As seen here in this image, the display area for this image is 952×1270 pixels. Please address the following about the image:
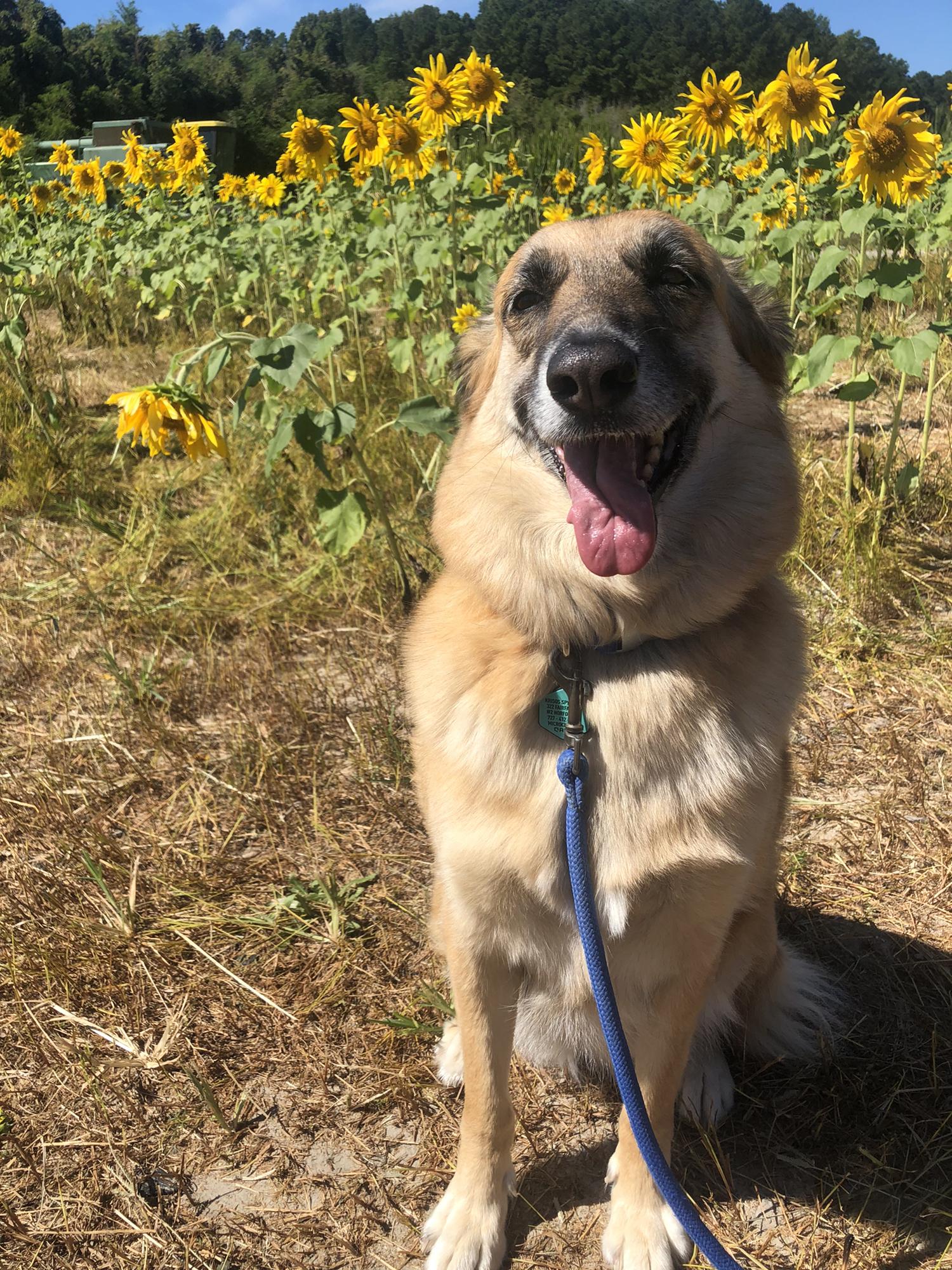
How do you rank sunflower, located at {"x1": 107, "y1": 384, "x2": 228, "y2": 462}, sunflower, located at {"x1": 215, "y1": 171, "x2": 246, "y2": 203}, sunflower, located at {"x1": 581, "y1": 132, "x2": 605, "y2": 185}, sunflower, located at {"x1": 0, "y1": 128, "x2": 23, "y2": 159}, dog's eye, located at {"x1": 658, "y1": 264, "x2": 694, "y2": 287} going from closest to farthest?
1. dog's eye, located at {"x1": 658, "y1": 264, "x2": 694, "y2": 287}
2. sunflower, located at {"x1": 107, "y1": 384, "x2": 228, "y2": 462}
3. sunflower, located at {"x1": 581, "y1": 132, "x2": 605, "y2": 185}
4. sunflower, located at {"x1": 0, "y1": 128, "x2": 23, "y2": 159}
5. sunflower, located at {"x1": 215, "y1": 171, "x2": 246, "y2": 203}

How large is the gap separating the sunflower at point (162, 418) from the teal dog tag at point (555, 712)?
128cm

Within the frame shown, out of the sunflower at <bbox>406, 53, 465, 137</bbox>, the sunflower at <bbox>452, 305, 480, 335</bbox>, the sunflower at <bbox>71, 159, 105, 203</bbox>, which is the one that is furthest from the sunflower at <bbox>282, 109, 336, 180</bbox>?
the sunflower at <bbox>71, 159, 105, 203</bbox>

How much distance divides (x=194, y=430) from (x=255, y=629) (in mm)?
1394

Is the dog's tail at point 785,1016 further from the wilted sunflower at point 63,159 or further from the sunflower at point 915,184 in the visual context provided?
the wilted sunflower at point 63,159

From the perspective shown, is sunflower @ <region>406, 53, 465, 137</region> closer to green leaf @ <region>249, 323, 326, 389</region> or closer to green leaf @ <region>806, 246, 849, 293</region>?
green leaf @ <region>806, 246, 849, 293</region>

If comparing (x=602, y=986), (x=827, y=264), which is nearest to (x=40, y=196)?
(x=827, y=264)

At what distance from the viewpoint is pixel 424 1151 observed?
1.94 metres

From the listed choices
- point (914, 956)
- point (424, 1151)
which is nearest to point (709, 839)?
point (424, 1151)

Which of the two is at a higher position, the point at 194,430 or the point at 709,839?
Result: the point at 194,430

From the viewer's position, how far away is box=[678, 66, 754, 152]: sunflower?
4.25 meters

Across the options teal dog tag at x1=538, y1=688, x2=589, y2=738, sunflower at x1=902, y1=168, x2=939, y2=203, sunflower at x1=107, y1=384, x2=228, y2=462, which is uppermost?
sunflower at x1=902, y1=168, x2=939, y2=203

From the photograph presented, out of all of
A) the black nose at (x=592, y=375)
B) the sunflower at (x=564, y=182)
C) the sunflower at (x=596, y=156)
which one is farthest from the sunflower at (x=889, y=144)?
the sunflower at (x=564, y=182)

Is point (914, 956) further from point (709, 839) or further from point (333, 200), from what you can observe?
point (333, 200)

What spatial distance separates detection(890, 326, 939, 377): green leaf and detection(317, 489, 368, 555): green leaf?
6.69 ft
